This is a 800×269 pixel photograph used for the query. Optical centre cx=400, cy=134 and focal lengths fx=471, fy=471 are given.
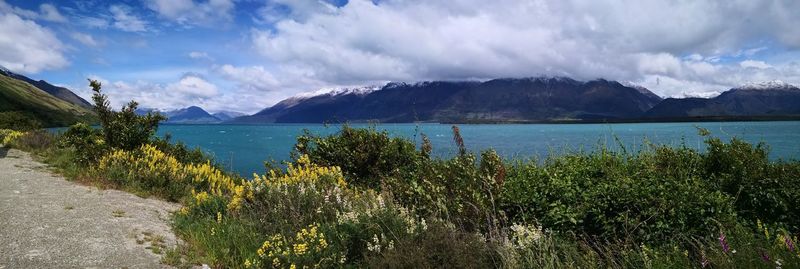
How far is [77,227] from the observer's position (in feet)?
23.6

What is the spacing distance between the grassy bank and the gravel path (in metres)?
0.55

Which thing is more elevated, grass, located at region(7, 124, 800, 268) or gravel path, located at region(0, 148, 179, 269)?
grass, located at region(7, 124, 800, 268)

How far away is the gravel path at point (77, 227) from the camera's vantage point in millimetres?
5844

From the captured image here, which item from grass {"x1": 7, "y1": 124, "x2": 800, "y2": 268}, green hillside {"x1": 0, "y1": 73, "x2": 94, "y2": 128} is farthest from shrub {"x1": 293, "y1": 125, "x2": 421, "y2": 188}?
green hillside {"x1": 0, "y1": 73, "x2": 94, "y2": 128}

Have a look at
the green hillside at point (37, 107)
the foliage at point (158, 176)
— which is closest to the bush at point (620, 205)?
the foliage at point (158, 176)

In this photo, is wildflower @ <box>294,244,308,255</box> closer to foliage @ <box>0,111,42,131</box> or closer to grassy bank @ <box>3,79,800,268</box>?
grassy bank @ <box>3,79,800,268</box>

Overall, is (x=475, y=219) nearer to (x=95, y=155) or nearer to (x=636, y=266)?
(x=636, y=266)

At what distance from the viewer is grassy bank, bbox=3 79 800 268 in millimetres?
5289

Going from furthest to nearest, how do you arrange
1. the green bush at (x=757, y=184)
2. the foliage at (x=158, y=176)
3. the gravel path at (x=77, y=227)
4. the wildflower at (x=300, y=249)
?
1. the foliage at (x=158, y=176)
2. the green bush at (x=757, y=184)
3. the gravel path at (x=77, y=227)
4. the wildflower at (x=300, y=249)

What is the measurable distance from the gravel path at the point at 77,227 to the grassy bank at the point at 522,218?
552 mm

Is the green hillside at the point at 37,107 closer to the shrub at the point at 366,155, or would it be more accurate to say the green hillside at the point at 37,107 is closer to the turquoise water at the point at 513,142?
the turquoise water at the point at 513,142

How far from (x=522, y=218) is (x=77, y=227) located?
265 inches

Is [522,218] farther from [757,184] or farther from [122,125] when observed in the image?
[122,125]

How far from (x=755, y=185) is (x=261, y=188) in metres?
7.84
